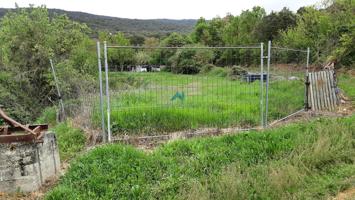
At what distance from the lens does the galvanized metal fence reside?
653cm

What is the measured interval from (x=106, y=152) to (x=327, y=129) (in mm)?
3970

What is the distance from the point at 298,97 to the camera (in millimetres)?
8742

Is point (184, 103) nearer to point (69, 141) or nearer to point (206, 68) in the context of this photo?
point (206, 68)

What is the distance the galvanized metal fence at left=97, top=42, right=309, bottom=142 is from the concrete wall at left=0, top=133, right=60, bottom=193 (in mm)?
1451

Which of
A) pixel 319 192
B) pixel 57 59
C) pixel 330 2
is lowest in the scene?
pixel 319 192

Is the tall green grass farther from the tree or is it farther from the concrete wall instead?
the tree

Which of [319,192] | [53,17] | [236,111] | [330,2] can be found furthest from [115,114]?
[330,2]

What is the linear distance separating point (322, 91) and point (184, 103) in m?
4.03

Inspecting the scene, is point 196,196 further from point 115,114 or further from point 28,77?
point 28,77

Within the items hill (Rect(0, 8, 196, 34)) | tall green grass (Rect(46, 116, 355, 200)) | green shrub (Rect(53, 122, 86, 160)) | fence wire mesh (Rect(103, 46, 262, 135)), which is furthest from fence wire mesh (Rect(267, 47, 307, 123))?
hill (Rect(0, 8, 196, 34))

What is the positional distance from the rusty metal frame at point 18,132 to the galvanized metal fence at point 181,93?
127cm

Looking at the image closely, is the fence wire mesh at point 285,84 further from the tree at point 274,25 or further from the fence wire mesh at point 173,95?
the tree at point 274,25

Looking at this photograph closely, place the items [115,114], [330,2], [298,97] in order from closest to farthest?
[115,114] → [298,97] → [330,2]

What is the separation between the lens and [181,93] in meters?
6.77
